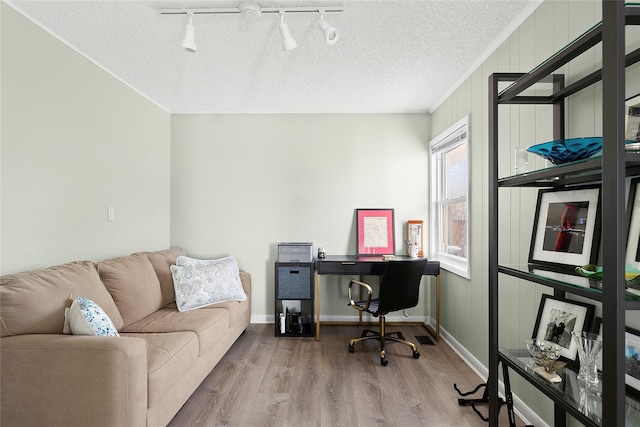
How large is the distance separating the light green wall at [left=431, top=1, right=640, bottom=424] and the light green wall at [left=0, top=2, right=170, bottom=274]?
10.3 ft

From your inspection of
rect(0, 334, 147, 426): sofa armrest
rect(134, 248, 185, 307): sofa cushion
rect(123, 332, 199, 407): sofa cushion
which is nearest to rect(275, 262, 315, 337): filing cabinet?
rect(134, 248, 185, 307): sofa cushion

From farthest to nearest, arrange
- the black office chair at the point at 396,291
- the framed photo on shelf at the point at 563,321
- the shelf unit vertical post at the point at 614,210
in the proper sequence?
the black office chair at the point at 396,291, the framed photo on shelf at the point at 563,321, the shelf unit vertical post at the point at 614,210

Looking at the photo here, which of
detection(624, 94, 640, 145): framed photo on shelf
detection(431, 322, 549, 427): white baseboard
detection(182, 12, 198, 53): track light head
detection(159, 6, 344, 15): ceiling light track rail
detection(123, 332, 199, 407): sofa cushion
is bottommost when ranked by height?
detection(431, 322, 549, 427): white baseboard

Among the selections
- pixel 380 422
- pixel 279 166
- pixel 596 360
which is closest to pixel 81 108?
pixel 279 166

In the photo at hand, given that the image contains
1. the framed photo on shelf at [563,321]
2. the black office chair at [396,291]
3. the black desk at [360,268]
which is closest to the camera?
the framed photo on shelf at [563,321]

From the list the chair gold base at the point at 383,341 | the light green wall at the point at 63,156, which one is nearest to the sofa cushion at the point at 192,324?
the light green wall at the point at 63,156

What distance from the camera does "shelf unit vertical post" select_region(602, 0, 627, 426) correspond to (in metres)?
0.97

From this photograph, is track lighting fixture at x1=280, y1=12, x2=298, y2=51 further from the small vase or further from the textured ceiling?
the small vase

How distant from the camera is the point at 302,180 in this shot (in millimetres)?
3975

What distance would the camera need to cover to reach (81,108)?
2.54 meters

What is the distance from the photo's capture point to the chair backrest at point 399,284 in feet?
9.46

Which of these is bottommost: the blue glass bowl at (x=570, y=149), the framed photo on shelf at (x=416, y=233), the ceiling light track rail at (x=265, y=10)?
the framed photo on shelf at (x=416, y=233)

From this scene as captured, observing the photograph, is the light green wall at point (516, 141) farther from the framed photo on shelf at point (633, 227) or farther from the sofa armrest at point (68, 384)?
the sofa armrest at point (68, 384)

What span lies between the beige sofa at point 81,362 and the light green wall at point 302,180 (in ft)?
5.56
